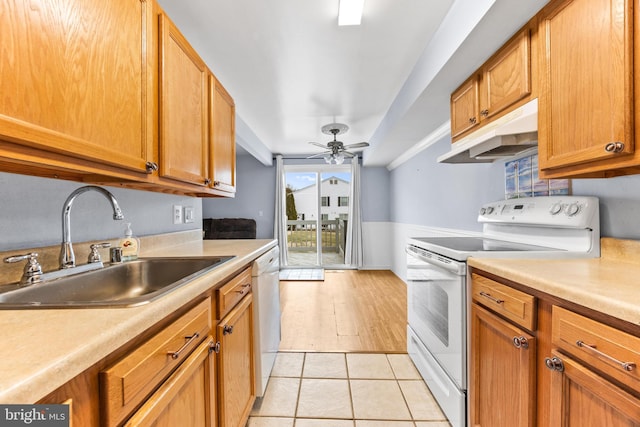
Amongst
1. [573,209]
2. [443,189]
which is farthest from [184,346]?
[443,189]

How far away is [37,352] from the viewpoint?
467 millimetres

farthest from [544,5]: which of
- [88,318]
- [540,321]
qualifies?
[88,318]

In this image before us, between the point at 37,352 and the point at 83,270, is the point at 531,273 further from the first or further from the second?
the point at 83,270

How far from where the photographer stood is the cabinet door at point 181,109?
1.21 metres

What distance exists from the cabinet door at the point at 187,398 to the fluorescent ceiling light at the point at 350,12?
73.1 inches

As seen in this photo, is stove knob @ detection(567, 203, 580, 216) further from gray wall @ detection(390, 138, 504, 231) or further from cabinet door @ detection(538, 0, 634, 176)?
gray wall @ detection(390, 138, 504, 231)

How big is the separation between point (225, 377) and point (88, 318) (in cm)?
74

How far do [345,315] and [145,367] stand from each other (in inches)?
104

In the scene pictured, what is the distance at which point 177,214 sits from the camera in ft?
6.77

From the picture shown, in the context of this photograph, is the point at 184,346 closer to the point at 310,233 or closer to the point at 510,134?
the point at 510,134

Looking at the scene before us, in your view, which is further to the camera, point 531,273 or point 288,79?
point 288,79

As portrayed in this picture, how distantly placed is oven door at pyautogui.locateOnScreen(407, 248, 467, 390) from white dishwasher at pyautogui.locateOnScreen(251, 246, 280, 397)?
3.35ft

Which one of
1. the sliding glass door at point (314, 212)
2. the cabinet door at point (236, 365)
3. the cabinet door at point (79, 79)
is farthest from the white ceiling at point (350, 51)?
the sliding glass door at point (314, 212)

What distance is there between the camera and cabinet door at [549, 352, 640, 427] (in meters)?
0.68
